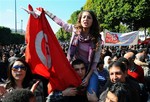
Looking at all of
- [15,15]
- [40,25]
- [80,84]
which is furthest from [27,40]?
[15,15]

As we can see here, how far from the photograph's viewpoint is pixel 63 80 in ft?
12.9

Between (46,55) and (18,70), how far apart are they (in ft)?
1.20

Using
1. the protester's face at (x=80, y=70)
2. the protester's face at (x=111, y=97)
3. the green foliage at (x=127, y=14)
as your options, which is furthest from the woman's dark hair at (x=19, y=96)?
the green foliage at (x=127, y=14)

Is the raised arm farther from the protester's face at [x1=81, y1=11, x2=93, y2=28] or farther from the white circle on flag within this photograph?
the white circle on flag

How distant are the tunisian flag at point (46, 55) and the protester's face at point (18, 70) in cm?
15

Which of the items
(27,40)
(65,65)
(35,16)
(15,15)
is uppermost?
(15,15)

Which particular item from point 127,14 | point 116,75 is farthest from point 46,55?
point 127,14

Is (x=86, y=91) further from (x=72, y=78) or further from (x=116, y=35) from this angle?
(x=116, y=35)

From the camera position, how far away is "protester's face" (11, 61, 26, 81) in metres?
3.92

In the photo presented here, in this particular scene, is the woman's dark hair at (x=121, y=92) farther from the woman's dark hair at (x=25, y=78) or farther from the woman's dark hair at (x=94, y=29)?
the woman's dark hair at (x=25, y=78)

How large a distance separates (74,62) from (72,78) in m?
0.23

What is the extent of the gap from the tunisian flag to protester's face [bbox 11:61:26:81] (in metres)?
0.15

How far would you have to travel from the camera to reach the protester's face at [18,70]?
12.8 ft

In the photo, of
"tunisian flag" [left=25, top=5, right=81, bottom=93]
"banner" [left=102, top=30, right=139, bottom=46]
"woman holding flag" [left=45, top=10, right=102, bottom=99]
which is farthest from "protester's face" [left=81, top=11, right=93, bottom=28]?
"banner" [left=102, top=30, right=139, bottom=46]
